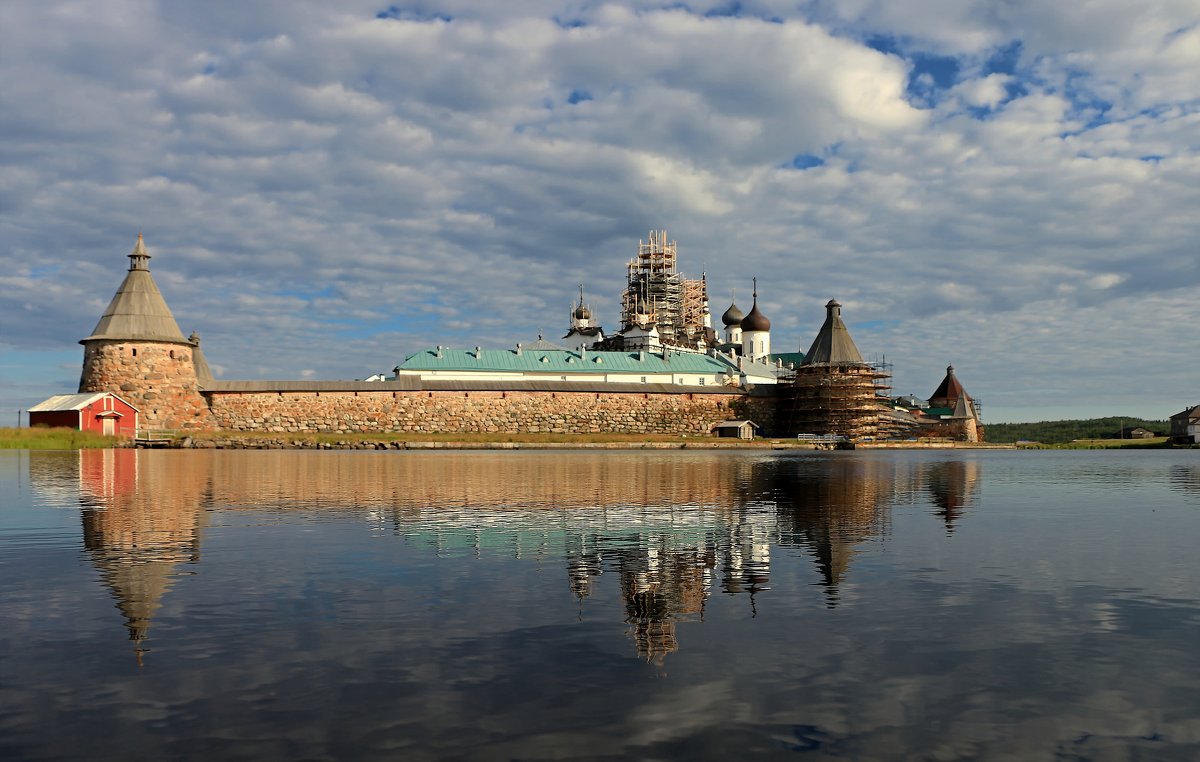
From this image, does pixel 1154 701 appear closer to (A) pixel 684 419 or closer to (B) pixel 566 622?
(B) pixel 566 622

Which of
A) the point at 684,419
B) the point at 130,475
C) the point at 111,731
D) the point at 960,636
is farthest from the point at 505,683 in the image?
the point at 684,419

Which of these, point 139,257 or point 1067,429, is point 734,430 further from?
point 1067,429

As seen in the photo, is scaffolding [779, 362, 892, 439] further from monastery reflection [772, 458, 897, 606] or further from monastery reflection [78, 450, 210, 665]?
monastery reflection [78, 450, 210, 665]

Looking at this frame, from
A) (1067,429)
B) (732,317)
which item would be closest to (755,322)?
(732,317)

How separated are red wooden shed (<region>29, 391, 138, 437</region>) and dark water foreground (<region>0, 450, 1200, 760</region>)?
42236 mm

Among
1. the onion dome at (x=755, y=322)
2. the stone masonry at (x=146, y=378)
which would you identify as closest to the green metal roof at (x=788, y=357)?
the onion dome at (x=755, y=322)

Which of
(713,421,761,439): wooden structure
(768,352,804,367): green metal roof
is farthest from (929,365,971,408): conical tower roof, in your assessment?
(713,421,761,439): wooden structure

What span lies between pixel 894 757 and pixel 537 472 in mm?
24462

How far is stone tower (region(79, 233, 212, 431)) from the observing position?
57031 mm

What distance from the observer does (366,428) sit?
66.8 m

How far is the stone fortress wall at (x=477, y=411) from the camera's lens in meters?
64.7

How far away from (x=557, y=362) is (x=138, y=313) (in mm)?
35309

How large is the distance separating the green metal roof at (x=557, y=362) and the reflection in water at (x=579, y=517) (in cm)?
5100

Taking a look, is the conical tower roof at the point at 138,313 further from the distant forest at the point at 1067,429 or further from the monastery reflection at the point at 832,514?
the distant forest at the point at 1067,429
